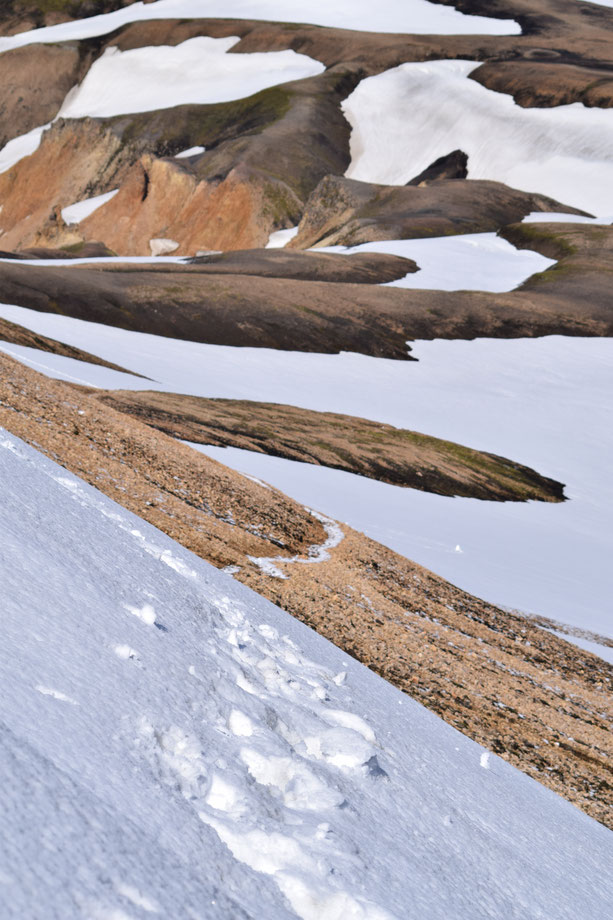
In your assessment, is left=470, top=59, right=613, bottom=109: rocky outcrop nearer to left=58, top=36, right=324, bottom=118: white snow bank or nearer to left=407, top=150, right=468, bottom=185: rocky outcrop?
left=407, top=150, right=468, bottom=185: rocky outcrop

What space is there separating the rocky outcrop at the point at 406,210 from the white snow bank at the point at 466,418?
91.1 feet

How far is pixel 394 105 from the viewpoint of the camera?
4737 inches

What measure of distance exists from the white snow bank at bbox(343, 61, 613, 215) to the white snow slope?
327 ft

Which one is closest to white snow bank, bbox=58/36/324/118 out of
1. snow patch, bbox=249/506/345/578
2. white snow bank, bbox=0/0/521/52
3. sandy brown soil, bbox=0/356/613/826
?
white snow bank, bbox=0/0/521/52

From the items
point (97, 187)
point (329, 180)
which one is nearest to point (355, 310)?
point (329, 180)

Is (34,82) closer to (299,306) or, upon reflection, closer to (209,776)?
(299,306)

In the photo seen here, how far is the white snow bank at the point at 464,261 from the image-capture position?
66.4 metres

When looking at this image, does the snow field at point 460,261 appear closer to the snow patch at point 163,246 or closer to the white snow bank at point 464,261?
the white snow bank at point 464,261

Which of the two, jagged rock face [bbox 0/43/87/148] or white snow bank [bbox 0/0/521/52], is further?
white snow bank [bbox 0/0/521/52]

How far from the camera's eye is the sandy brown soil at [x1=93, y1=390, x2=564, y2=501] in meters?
26.5

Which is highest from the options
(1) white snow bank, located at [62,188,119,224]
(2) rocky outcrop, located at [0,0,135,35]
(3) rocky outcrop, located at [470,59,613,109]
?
(2) rocky outcrop, located at [0,0,135,35]

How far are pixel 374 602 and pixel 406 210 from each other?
3026 inches

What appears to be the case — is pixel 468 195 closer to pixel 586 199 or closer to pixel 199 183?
pixel 586 199

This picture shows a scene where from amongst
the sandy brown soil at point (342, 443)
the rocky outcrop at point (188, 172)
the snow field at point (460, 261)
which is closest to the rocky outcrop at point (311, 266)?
the snow field at point (460, 261)
